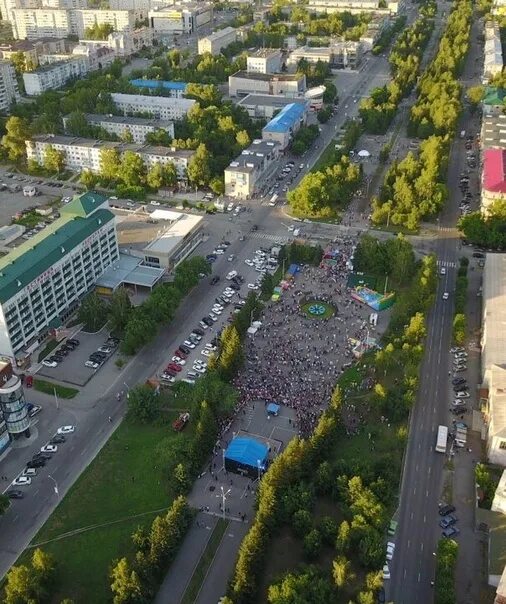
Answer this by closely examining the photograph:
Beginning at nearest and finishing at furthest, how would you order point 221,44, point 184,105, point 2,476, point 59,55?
1. point 2,476
2. point 184,105
3. point 59,55
4. point 221,44

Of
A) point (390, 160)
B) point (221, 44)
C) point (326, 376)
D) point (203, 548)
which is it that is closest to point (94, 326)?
point (326, 376)

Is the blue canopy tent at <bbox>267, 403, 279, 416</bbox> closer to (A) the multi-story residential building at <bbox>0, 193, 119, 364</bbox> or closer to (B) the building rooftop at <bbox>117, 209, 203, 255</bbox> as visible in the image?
(A) the multi-story residential building at <bbox>0, 193, 119, 364</bbox>

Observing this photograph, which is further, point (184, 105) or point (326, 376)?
point (184, 105)

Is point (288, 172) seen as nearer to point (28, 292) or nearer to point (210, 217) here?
point (210, 217)

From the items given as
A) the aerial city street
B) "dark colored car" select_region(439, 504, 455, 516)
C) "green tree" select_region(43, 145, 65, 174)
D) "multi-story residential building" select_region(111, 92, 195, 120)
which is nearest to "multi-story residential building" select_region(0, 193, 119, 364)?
the aerial city street

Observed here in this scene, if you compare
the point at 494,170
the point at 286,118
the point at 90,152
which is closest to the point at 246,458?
the point at 494,170

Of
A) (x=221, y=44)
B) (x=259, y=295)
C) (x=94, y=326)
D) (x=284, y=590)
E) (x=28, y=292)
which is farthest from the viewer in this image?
(x=221, y=44)

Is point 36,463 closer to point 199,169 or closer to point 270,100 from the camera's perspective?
point 199,169

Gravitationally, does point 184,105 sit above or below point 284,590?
above
